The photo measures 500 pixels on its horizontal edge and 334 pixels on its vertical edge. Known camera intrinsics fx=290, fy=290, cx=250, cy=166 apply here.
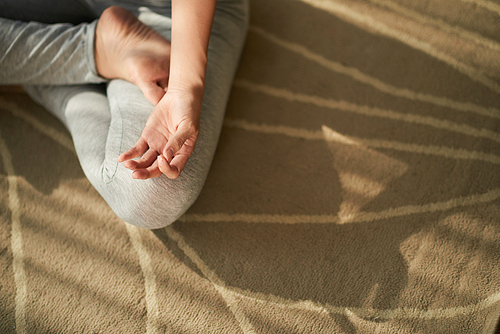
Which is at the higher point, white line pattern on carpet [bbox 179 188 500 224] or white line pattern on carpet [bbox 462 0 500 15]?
white line pattern on carpet [bbox 462 0 500 15]

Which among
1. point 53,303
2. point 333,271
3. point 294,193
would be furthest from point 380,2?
point 53,303

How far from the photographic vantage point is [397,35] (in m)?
1.03

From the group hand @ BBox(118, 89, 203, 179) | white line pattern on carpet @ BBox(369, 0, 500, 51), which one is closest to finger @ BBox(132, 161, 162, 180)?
hand @ BBox(118, 89, 203, 179)

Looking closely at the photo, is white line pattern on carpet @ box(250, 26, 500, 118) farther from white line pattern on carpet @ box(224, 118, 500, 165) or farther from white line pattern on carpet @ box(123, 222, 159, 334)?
white line pattern on carpet @ box(123, 222, 159, 334)

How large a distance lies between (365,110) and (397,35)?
1.14 ft

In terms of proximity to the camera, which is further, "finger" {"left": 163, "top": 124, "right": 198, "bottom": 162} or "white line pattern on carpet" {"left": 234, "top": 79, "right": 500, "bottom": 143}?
"white line pattern on carpet" {"left": 234, "top": 79, "right": 500, "bottom": 143}

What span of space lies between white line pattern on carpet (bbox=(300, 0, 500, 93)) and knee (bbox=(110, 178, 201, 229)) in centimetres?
87

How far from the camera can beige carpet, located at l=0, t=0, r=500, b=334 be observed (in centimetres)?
72

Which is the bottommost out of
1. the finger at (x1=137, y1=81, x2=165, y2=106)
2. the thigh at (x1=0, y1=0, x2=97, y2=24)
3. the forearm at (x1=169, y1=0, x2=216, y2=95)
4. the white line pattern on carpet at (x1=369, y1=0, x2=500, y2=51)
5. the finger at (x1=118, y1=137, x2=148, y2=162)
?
the finger at (x1=118, y1=137, x2=148, y2=162)

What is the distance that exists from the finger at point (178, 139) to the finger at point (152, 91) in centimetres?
13

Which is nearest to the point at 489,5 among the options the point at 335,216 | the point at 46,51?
the point at 335,216

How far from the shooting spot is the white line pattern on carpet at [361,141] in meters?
0.86

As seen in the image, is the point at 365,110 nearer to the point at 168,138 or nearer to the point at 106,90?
the point at 168,138

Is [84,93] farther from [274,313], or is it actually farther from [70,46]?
[274,313]
